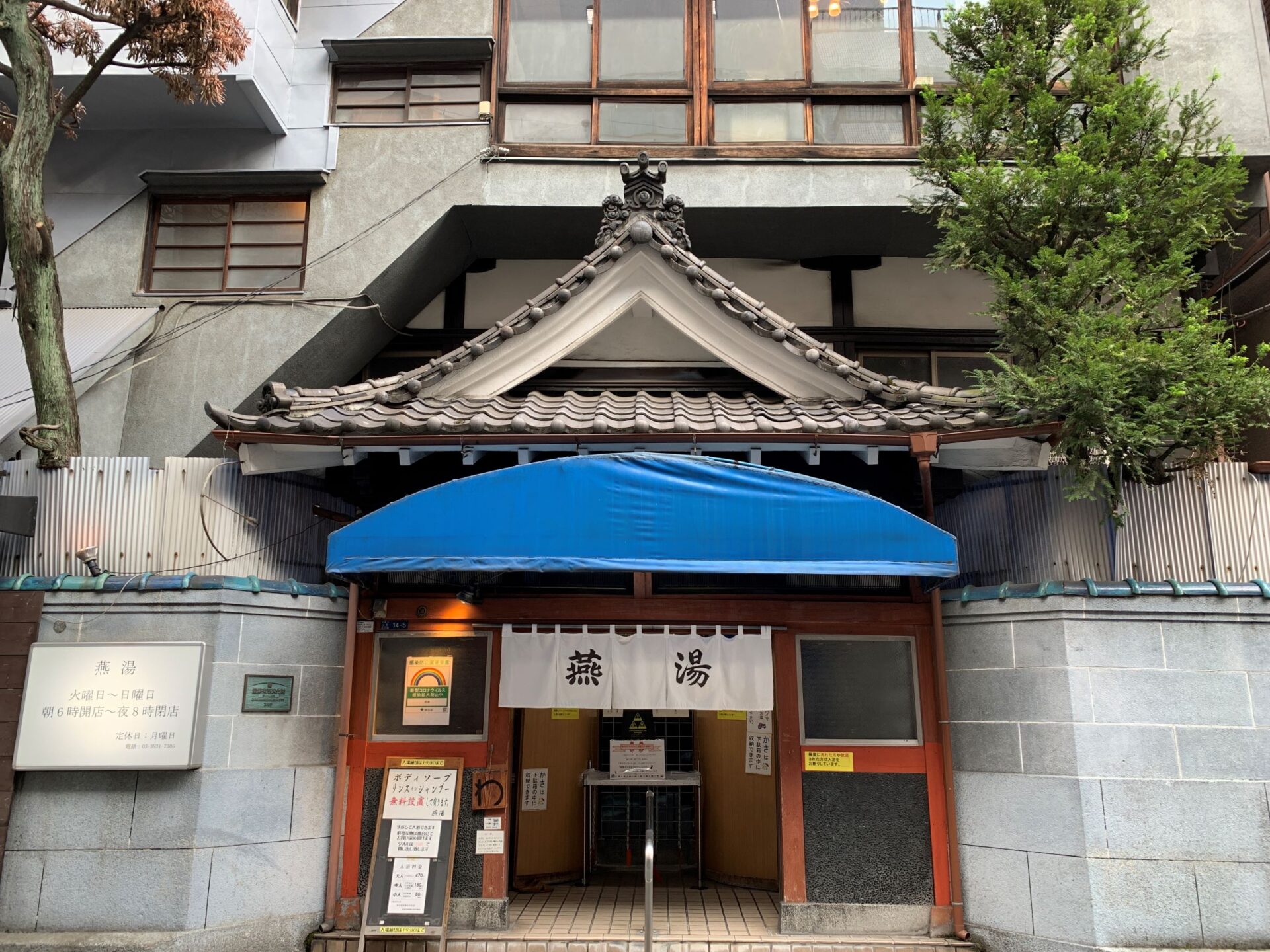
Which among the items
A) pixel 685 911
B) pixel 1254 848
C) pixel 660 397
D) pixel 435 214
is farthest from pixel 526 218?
pixel 1254 848

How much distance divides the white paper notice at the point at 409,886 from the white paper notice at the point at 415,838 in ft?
0.22

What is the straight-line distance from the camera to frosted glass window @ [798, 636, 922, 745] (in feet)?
28.0

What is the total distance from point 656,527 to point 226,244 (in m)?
8.12

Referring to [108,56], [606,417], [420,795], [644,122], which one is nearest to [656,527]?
[606,417]

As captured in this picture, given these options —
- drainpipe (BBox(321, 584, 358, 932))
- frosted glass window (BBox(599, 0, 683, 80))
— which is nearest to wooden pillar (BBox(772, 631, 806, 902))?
drainpipe (BBox(321, 584, 358, 932))

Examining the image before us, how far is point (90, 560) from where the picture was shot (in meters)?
8.02

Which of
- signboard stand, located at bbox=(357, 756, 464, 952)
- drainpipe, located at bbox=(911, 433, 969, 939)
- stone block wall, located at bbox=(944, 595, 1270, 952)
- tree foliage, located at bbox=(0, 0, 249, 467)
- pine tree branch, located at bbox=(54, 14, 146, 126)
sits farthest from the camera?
pine tree branch, located at bbox=(54, 14, 146, 126)

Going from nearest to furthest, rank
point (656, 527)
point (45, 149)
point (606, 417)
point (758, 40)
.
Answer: point (656, 527) → point (606, 417) → point (45, 149) → point (758, 40)

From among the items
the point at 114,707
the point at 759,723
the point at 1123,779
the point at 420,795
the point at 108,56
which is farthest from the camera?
the point at 759,723

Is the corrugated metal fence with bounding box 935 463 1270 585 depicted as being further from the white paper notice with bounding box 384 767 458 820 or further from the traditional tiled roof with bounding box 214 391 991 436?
the white paper notice with bounding box 384 767 458 820

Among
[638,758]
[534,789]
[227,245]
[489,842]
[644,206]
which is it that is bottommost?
[489,842]

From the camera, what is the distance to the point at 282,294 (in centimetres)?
1147

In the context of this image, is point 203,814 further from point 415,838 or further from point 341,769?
point 415,838

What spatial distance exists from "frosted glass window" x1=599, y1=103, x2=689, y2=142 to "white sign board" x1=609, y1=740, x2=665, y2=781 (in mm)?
7868
